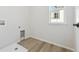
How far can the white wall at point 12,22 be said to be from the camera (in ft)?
3.96

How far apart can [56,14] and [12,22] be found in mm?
484

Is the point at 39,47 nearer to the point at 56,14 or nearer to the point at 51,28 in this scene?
the point at 51,28

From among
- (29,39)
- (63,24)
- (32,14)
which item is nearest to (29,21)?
(32,14)

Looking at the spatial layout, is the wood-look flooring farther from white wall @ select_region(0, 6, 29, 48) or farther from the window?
the window

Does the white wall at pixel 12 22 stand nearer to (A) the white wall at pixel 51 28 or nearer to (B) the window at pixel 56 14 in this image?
(A) the white wall at pixel 51 28

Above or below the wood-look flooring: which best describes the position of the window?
above

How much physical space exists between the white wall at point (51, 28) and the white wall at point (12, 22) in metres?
0.10

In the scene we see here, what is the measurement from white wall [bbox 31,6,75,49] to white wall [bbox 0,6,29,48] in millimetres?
97

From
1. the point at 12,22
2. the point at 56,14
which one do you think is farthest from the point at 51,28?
the point at 12,22

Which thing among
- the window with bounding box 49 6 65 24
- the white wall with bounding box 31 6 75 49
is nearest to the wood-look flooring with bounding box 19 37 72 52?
the white wall with bounding box 31 6 75 49

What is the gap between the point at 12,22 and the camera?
1230 millimetres

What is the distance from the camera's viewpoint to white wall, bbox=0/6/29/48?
1208 mm
